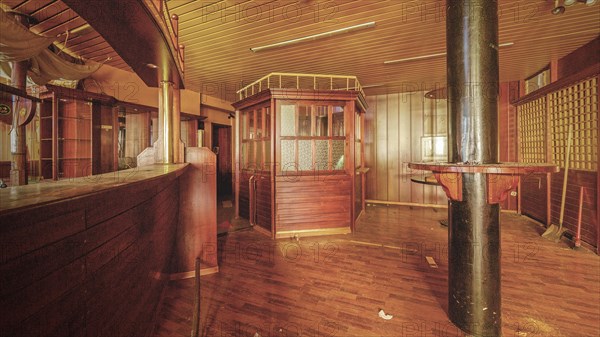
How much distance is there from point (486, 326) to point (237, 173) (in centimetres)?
445

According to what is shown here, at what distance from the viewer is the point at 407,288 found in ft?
8.13

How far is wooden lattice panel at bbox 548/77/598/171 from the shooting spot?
11.8 feet

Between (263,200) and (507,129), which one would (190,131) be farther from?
(507,129)

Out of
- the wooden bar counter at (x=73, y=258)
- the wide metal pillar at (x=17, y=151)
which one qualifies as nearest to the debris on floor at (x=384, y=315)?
the wooden bar counter at (x=73, y=258)

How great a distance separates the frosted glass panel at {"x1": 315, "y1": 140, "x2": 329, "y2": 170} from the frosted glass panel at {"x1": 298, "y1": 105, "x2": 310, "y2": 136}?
277 millimetres

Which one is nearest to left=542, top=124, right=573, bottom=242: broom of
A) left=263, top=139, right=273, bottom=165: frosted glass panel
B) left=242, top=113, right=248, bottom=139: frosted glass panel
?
left=263, top=139, right=273, bottom=165: frosted glass panel

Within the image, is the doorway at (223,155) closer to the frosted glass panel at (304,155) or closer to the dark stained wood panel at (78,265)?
the frosted glass panel at (304,155)

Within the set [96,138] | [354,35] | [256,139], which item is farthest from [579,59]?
[96,138]

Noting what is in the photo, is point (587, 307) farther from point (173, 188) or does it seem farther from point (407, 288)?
point (173, 188)

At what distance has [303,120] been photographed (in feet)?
14.3

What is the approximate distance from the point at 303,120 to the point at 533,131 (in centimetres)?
463

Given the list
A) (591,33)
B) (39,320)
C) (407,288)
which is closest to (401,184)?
(591,33)

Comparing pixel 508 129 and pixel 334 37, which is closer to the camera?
pixel 334 37

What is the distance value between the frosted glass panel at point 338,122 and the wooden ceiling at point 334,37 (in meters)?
1.03
